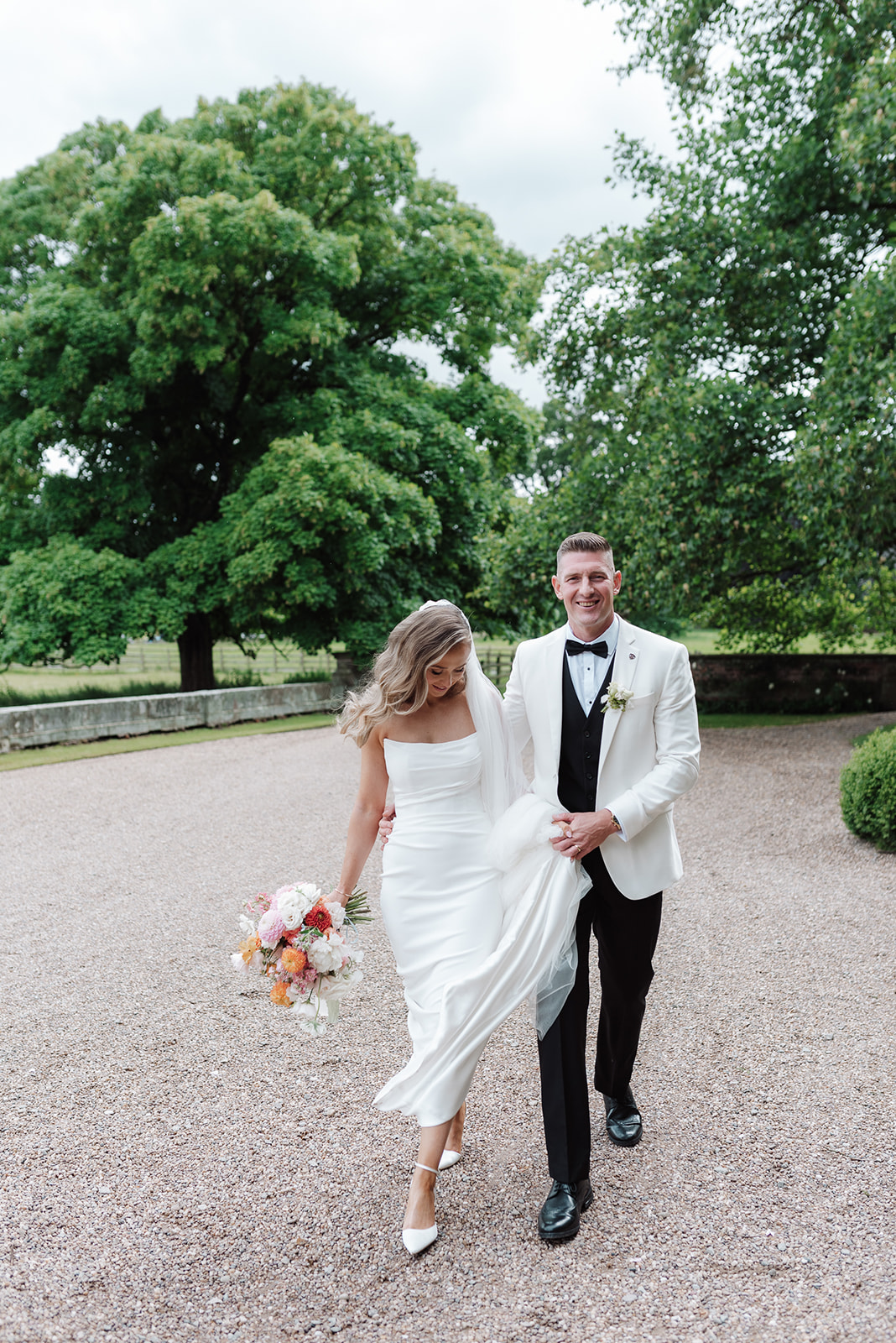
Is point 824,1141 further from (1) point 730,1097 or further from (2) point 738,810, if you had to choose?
(2) point 738,810

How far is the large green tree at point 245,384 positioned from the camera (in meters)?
15.5

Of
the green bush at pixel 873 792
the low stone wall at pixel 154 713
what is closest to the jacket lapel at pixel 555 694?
the green bush at pixel 873 792

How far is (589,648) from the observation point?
322 centimetres

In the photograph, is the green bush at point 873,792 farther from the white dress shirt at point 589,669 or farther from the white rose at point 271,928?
the white rose at point 271,928

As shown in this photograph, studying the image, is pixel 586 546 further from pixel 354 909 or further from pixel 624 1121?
pixel 624 1121

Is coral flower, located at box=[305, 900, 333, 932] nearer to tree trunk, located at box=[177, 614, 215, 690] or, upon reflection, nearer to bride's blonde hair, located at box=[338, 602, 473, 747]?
bride's blonde hair, located at box=[338, 602, 473, 747]

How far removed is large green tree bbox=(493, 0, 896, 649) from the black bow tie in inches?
325

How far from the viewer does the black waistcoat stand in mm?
3193

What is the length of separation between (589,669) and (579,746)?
27cm

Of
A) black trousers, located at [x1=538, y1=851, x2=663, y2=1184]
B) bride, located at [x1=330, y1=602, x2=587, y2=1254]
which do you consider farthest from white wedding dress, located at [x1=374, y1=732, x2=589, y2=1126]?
black trousers, located at [x1=538, y1=851, x2=663, y2=1184]

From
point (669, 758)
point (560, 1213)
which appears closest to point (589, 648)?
point (669, 758)

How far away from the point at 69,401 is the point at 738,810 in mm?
13291

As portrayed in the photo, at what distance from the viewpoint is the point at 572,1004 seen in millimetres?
2961

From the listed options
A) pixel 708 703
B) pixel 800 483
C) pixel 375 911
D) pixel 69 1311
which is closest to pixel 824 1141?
pixel 69 1311
